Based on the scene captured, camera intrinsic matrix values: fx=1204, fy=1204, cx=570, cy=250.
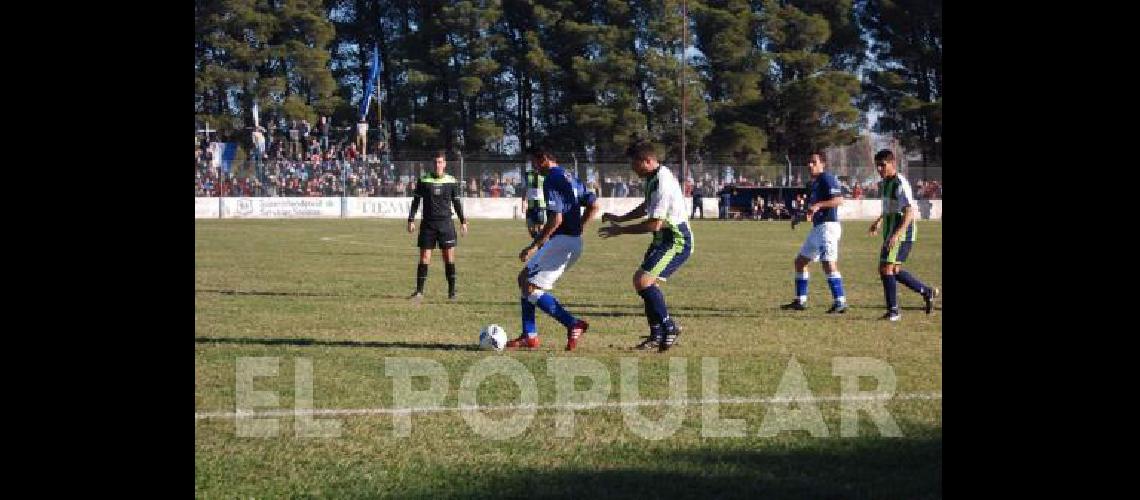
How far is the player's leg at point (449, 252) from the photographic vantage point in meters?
15.2

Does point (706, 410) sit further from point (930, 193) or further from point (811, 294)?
point (930, 193)

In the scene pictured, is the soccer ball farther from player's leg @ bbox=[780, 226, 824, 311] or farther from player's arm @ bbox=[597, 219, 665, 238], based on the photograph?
player's leg @ bbox=[780, 226, 824, 311]

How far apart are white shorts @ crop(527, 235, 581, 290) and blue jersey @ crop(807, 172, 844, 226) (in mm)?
4713

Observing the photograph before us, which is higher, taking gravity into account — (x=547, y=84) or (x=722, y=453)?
(x=547, y=84)

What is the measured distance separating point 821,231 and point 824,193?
19.0 inches

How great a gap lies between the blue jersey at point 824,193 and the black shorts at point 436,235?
4.53 m

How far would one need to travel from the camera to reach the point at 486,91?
219 ft

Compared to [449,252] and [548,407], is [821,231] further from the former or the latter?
[548,407]

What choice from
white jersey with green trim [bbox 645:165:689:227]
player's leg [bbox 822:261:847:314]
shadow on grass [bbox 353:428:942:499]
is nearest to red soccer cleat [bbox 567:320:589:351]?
white jersey with green trim [bbox 645:165:689:227]

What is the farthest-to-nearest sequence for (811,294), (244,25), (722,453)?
(244,25)
(811,294)
(722,453)
